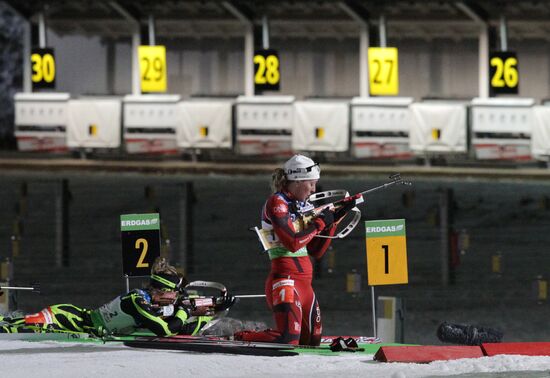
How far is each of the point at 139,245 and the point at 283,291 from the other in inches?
72.3

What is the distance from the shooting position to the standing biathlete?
994 cm

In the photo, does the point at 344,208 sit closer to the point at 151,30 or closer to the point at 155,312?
the point at 155,312

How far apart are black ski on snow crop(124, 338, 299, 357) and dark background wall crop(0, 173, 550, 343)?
466cm

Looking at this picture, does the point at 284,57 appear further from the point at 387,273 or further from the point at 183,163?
the point at 387,273

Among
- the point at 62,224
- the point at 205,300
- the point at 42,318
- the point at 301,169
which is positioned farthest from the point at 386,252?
the point at 62,224

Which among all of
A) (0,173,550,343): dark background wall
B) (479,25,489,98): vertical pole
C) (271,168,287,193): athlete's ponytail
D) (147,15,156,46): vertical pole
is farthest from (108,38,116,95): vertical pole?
(271,168,287,193): athlete's ponytail

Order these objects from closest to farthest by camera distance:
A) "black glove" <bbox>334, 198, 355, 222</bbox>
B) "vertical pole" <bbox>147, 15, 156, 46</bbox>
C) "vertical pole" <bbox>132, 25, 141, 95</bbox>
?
"black glove" <bbox>334, 198, 355, 222</bbox> < "vertical pole" <bbox>147, 15, 156, 46</bbox> < "vertical pole" <bbox>132, 25, 141, 95</bbox>

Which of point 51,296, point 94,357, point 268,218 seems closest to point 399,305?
point 268,218

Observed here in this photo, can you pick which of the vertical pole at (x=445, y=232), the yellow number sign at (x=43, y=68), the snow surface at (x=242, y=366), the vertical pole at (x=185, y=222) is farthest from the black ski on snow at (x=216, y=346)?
the yellow number sign at (x=43, y=68)

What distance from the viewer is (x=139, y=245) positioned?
37.3ft

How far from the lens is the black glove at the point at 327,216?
996 cm

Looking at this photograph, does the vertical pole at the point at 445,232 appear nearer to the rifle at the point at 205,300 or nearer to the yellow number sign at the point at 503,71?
the rifle at the point at 205,300

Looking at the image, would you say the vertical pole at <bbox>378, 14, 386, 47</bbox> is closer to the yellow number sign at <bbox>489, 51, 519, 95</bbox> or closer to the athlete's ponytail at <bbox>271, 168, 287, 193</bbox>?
the yellow number sign at <bbox>489, 51, 519, 95</bbox>

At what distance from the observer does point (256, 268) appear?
19.8m
